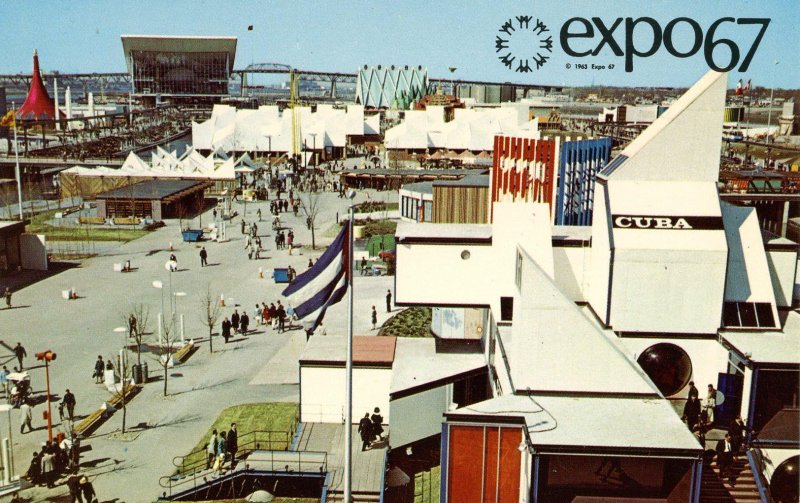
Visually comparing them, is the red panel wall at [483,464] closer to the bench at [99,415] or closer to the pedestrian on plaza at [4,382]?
the bench at [99,415]

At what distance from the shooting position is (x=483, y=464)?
1488 centimetres

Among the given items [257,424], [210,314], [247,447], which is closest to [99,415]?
[257,424]

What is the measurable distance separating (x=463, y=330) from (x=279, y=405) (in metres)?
6.46

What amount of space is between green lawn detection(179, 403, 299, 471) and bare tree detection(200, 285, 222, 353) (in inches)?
260

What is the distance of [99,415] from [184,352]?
6.17 meters

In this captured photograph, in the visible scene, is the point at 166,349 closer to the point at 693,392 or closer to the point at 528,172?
the point at 528,172

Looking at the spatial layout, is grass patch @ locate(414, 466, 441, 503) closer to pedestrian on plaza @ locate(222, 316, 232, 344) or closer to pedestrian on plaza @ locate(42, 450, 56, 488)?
pedestrian on plaza @ locate(42, 450, 56, 488)

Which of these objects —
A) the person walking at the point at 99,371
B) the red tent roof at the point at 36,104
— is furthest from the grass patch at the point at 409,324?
the red tent roof at the point at 36,104

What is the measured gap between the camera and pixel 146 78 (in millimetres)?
172250

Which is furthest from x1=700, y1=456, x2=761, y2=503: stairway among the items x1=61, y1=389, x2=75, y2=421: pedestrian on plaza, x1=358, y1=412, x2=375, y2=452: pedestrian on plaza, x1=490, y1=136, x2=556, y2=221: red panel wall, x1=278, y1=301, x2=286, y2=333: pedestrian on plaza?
x1=278, y1=301, x2=286, y2=333: pedestrian on plaza

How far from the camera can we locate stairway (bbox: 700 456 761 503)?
652 inches

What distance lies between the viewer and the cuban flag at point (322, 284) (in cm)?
1437

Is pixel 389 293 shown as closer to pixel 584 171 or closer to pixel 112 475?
pixel 584 171

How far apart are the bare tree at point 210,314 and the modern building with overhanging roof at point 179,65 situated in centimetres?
14004
